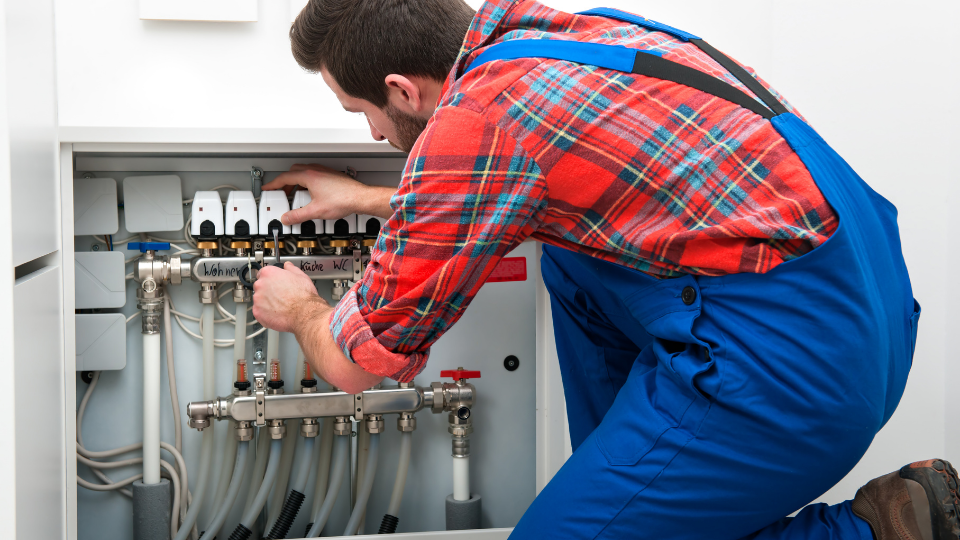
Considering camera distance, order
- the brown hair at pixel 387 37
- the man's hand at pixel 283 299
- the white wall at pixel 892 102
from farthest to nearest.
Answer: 1. the white wall at pixel 892 102
2. the man's hand at pixel 283 299
3. the brown hair at pixel 387 37

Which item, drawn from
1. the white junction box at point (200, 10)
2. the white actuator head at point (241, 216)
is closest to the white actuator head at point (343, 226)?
the white actuator head at point (241, 216)

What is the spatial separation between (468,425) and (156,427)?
538 millimetres

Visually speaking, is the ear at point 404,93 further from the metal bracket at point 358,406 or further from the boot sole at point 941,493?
the boot sole at point 941,493

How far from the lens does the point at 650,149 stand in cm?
72

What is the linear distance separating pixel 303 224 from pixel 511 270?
38cm

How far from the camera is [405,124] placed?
3.03 feet

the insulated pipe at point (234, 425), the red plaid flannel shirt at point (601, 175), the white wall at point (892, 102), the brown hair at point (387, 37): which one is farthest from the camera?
the white wall at point (892, 102)

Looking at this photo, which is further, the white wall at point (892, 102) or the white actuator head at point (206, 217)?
the white wall at point (892, 102)

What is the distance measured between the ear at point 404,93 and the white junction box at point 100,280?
0.61 metres

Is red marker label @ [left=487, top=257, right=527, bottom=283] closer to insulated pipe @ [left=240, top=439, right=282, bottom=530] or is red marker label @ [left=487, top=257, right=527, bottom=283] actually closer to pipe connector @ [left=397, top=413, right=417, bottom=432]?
pipe connector @ [left=397, top=413, right=417, bottom=432]

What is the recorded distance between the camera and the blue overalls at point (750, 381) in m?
0.71

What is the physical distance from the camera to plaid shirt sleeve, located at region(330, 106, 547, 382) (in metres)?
0.71

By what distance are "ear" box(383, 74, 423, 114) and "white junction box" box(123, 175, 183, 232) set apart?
543 mm

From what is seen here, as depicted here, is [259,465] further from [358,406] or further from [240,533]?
[358,406]
